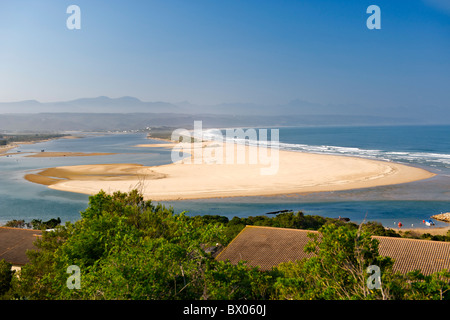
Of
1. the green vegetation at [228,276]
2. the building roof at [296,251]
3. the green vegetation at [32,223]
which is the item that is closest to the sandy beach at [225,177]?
the green vegetation at [32,223]

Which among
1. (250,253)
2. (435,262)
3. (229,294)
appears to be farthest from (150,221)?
(435,262)

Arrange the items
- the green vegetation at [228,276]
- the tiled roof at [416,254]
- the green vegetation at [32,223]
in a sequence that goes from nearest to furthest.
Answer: the green vegetation at [228,276]
the tiled roof at [416,254]
the green vegetation at [32,223]

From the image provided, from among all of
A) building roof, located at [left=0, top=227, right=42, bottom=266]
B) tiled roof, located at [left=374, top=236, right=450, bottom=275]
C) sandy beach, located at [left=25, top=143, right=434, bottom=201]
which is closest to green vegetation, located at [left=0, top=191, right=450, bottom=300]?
tiled roof, located at [left=374, top=236, right=450, bottom=275]

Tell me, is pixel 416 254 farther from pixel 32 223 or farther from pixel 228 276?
pixel 32 223

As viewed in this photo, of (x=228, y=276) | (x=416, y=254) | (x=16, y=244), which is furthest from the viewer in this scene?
(x=16, y=244)

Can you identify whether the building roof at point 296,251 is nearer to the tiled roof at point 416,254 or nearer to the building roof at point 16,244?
the tiled roof at point 416,254

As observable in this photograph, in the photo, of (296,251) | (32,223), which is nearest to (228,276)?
(296,251)
